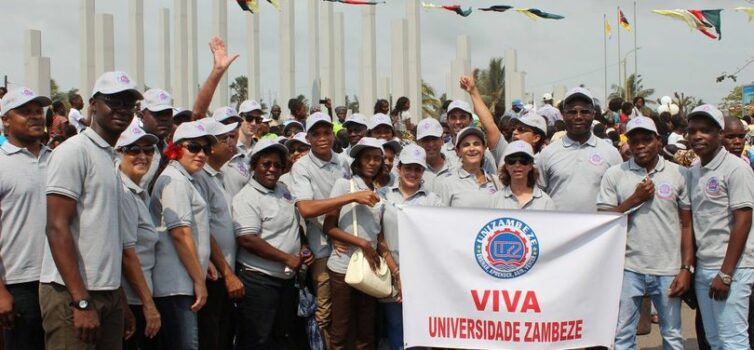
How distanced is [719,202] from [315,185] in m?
3.06

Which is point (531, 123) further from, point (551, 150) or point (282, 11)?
point (282, 11)

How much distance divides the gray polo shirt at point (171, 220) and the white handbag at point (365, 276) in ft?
3.90

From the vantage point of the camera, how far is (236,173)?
6.96 metres

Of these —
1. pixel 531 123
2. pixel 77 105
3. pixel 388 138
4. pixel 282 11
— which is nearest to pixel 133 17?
pixel 282 11

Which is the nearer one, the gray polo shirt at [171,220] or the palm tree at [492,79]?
the gray polo shirt at [171,220]

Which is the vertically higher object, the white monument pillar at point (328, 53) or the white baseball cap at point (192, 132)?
the white monument pillar at point (328, 53)

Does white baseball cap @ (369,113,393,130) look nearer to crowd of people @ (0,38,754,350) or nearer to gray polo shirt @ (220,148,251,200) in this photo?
crowd of people @ (0,38,754,350)

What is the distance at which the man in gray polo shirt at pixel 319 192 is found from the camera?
641 centimetres

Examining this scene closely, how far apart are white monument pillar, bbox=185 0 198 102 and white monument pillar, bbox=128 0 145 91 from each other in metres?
1.30

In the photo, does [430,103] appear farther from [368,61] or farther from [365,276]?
[365,276]

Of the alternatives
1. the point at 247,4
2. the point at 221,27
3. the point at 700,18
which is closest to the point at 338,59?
the point at 221,27

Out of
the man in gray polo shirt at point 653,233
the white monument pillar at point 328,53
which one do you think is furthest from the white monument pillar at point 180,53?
the man in gray polo shirt at point 653,233

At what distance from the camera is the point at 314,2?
22.2 metres

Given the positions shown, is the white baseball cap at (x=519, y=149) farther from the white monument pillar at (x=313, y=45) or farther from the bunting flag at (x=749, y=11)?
the white monument pillar at (x=313, y=45)
